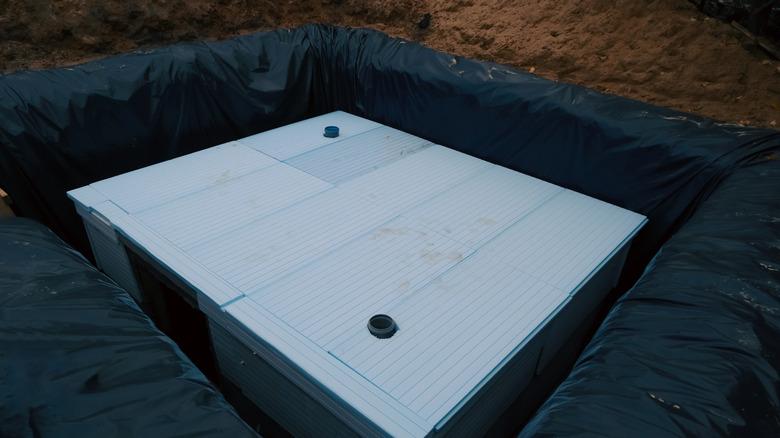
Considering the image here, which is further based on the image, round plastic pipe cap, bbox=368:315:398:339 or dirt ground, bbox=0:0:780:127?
dirt ground, bbox=0:0:780:127

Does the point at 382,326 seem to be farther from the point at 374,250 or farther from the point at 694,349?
the point at 694,349

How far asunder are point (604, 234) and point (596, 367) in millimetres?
928

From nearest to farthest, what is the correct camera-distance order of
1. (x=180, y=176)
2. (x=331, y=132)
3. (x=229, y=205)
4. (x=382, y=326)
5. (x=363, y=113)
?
(x=382, y=326) → (x=229, y=205) → (x=180, y=176) → (x=331, y=132) → (x=363, y=113)

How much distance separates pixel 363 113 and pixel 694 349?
2.36 meters

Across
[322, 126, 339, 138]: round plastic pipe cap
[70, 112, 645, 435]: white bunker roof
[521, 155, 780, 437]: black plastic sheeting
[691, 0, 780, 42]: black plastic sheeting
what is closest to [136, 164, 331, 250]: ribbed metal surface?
[70, 112, 645, 435]: white bunker roof

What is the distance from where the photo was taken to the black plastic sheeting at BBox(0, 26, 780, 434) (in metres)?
2.17

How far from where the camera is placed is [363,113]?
320cm

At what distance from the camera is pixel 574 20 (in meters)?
3.04

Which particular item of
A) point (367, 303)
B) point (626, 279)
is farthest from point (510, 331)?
point (626, 279)

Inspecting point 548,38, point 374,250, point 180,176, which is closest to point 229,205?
point 180,176

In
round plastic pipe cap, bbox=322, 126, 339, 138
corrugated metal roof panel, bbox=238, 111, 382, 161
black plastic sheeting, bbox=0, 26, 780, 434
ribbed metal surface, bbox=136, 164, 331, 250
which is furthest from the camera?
round plastic pipe cap, bbox=322, 126, 339, 138

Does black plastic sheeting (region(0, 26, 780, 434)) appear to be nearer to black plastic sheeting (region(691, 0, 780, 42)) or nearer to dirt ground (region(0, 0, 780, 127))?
dirt ground (region(0, 0, 780, 127))

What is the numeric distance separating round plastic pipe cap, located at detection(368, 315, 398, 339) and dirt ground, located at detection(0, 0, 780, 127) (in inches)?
75.8

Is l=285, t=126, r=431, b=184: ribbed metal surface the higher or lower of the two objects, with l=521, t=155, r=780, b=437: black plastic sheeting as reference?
lower
